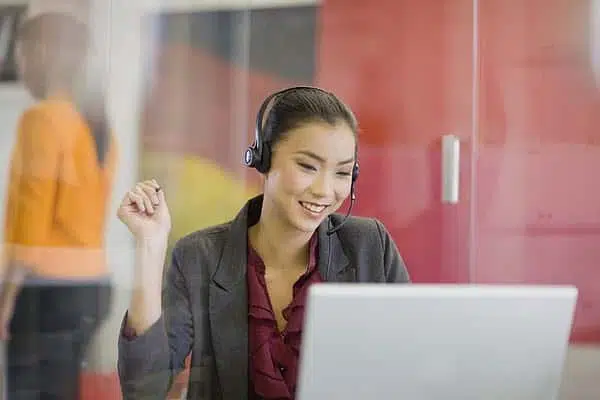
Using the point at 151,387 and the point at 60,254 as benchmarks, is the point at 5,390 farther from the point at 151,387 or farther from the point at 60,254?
the point at 151,387

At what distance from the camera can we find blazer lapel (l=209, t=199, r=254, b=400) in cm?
116

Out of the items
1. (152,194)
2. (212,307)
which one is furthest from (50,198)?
(212,307)

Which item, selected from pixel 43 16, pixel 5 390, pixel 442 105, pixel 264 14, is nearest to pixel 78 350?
pixel 5 390

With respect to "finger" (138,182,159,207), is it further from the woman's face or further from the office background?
the office background

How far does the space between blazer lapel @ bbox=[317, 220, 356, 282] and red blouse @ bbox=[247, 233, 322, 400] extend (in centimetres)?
2

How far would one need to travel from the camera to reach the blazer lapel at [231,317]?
116cm

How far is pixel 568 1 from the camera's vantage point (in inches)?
68.4

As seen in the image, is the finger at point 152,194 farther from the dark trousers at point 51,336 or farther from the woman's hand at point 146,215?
the dark trousers at point 51,336

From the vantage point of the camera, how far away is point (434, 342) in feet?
2.67

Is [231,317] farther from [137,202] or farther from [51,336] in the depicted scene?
[51,336]

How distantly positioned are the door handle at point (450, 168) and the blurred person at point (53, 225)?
2.43 feet

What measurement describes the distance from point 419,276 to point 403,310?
0.96 metres

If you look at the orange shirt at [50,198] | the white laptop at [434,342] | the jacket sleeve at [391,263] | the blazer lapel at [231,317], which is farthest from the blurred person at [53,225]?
the white laptop at [434,342]

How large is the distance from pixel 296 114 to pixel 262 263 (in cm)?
24
